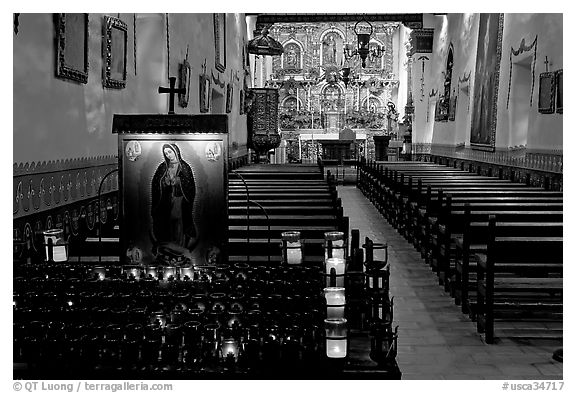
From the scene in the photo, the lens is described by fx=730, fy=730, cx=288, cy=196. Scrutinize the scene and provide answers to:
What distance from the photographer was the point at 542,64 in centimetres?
1112

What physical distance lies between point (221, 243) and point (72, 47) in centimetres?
299

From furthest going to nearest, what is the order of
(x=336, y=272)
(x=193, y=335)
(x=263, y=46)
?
1. (x=263, y=46)
2. (x=336, y=272)
3. (x=193, y=335)

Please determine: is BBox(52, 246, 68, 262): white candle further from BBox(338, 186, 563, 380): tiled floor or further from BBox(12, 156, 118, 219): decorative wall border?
BBox(338, 186, 563, 380): tiled floor

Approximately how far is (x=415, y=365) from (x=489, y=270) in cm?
98

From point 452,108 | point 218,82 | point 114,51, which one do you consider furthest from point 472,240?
point 452,108

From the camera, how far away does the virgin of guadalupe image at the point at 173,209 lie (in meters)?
4.40

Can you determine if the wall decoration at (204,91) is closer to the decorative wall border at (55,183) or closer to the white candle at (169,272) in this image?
the decorative wall border at (55,183)

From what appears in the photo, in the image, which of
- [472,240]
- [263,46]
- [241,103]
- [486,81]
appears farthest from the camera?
[241,103]

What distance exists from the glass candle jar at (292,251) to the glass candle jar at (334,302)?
1.04 m

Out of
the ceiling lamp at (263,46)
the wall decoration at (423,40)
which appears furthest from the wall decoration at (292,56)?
the ceiling lamp at (263,46)

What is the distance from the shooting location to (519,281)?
235 inches

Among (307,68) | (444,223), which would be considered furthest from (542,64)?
(307,68)

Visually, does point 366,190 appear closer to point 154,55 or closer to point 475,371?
point 154,55

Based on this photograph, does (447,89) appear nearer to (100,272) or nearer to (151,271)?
(151,271)
